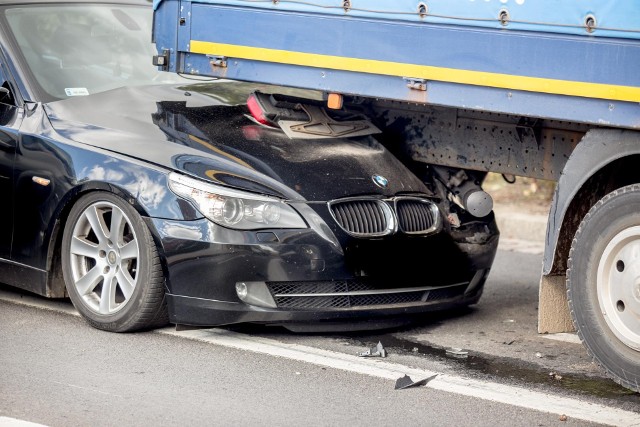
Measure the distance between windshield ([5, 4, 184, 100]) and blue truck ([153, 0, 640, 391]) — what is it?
445 millimetres

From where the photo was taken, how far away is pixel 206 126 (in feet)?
20.4

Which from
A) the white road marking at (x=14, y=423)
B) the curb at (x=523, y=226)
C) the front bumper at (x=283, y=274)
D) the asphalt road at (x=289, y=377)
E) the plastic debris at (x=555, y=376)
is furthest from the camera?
the curb at (x=523, y=226)

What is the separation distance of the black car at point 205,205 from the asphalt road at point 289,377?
179 mm

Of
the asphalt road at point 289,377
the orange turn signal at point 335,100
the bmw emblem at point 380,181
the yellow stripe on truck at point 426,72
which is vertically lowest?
the asphalt road at point 289,377

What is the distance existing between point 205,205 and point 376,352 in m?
1.13

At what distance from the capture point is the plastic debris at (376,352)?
577 centimetres

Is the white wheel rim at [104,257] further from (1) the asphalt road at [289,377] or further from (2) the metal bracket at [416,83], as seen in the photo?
(2) the metal bracket at [416,83]

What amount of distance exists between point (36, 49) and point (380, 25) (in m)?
2.14

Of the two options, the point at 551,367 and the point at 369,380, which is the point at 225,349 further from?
the point at 551,367

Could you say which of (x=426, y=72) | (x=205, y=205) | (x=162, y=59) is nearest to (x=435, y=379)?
(x=205, y=205)

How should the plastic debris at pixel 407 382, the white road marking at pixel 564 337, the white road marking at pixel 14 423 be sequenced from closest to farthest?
the white road marking at pixel 14 423
the plastic debris at pixel 407 382
the white road marking at pixel 564 337

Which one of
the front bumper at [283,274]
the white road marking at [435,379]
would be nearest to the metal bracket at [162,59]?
the front bumper at [283,274]

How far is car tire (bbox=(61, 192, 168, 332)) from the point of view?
5773 millimetres

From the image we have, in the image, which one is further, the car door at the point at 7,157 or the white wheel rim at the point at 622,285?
the car door at the point at 7,157
